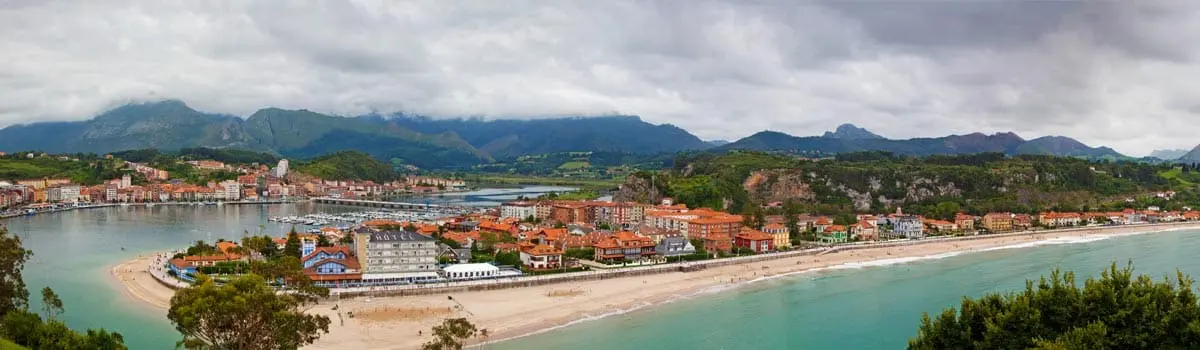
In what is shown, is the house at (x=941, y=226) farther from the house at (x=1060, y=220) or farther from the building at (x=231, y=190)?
the building at (x=231, y=190)

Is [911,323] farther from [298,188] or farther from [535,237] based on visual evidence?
[298,188]

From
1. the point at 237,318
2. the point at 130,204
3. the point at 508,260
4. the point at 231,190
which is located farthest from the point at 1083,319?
the point at 231,190

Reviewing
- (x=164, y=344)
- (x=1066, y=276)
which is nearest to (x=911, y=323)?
(x=1066, y=276)

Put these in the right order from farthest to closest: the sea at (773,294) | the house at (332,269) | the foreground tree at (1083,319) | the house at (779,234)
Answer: the house at (779,234), the house at (332,269), the sea at (773,294), the foreground tree at (1083,319)

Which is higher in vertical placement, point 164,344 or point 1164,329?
point 1164,329

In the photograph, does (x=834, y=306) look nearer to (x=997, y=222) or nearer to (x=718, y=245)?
(x=718, y=245)

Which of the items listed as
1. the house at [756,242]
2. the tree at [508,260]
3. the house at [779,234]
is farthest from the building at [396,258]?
the house at [779,234]

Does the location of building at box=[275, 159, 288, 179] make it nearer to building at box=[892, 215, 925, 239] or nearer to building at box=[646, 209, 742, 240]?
building at box=[646, 209, 742, 240]
